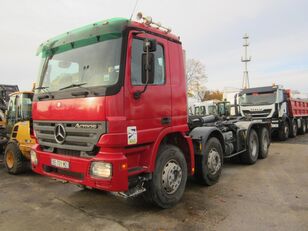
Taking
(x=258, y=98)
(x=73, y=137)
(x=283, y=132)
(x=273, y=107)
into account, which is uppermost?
(x=258, y=98)

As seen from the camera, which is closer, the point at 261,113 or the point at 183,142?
the point at 183,142

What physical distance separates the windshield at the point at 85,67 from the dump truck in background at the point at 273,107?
34.6 feet

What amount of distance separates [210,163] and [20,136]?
16.1 feet

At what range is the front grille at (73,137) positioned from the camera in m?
4.01

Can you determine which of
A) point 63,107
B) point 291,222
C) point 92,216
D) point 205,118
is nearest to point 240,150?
point 205,118

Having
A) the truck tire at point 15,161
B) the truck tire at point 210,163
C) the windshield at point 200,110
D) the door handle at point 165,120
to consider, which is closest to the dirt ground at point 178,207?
the truck tire at point 210,163

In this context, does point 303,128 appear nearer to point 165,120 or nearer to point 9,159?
point 165,120

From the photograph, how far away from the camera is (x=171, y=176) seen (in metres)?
4.86

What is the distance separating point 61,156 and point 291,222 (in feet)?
11.3

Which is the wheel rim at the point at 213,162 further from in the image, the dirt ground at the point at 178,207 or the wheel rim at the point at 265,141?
the wheel rim at the point at 265,141

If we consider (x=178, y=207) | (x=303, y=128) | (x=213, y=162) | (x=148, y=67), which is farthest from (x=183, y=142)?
(x=303, y=128)

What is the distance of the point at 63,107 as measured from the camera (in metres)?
4.38

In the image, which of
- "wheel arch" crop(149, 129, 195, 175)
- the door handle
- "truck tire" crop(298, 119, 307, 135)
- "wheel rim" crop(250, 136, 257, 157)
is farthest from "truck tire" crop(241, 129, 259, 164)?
"truck tire" crop(298, 119, 307, 135)

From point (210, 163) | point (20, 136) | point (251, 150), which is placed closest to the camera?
point (210, 163)
